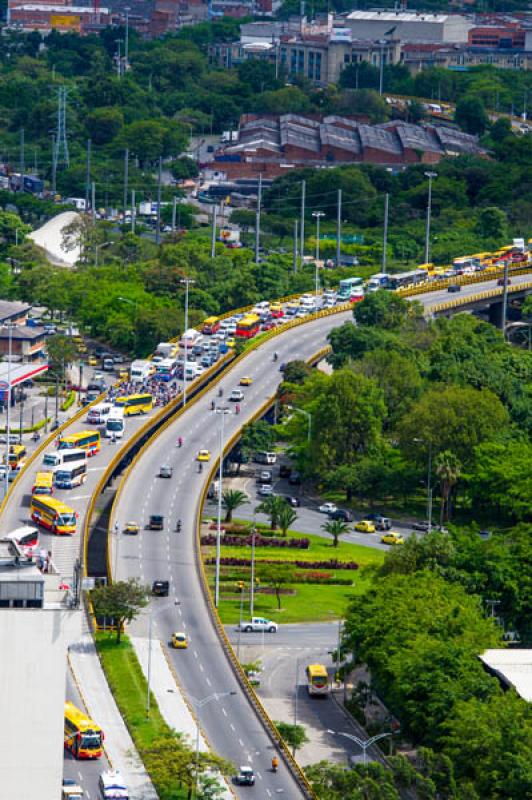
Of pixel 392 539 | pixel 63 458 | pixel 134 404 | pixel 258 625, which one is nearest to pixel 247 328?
pixel 134 404

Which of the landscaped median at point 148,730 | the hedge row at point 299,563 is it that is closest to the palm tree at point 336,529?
the hedge row at point 299,563

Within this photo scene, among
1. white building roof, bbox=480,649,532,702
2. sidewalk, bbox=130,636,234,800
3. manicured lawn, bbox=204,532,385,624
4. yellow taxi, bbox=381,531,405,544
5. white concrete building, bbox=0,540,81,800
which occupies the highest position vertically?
white concrete building, bbox=0,540,81,800

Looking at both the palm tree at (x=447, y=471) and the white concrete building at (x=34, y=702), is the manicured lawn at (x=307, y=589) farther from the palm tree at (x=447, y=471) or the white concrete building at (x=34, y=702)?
the white concrete building at (x=34, y=702)

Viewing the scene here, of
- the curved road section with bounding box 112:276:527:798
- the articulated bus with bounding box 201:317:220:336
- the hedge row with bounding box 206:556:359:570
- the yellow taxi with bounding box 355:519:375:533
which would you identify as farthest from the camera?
the articulated bus with bounding box 201:317:220:336

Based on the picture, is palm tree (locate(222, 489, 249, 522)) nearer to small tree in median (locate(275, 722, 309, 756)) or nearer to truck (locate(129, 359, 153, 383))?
truck (locate(129, 359, 153, 383))

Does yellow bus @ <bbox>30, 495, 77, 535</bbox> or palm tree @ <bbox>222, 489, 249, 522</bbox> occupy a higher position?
yellow bus @ <bbox>30, 495, 77, 535</bbox>

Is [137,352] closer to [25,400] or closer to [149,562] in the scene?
[25,400]

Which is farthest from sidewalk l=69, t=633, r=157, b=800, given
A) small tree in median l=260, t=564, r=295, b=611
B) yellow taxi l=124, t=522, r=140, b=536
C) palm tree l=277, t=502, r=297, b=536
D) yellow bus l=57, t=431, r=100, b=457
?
yellow bus l=57, t=431, r=100, b=457

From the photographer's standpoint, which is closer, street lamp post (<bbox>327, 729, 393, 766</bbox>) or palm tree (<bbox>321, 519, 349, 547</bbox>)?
street lamp post (<bbox>327, 729, 393, 766</bbox>)
